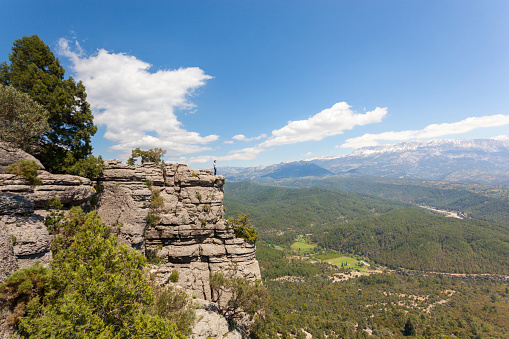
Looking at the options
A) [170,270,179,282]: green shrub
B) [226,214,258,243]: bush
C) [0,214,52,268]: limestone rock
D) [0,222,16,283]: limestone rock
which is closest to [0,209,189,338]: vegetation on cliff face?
[0,222,16,283]: limestone rock

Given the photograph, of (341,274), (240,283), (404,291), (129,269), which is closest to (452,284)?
(404,291)

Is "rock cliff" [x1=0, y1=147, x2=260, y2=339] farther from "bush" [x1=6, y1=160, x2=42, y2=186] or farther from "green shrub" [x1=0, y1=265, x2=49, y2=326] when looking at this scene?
"green shrub" [x1=0, y1=265, x2=49, y2=326]

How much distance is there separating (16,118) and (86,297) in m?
18.8

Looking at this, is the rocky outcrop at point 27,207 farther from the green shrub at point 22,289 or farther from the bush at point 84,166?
the bush at point 84,166

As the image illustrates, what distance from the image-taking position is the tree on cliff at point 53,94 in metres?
24.4

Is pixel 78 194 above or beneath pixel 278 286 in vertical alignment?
above

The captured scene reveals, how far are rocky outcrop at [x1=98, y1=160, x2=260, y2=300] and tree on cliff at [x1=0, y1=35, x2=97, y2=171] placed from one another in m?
5.31

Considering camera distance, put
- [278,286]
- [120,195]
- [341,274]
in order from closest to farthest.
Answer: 1. [120,195]
2. [278,286]
3. [341,274]

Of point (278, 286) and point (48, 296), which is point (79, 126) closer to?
point (48, 296)

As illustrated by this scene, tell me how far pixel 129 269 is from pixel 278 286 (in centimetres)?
15315

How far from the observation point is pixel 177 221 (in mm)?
31156

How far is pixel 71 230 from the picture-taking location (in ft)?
65.7

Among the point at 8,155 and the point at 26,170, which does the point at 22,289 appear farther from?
the point at 8,155

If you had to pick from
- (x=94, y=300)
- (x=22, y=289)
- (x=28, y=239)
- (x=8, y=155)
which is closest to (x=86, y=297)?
(x=94, y=300)
